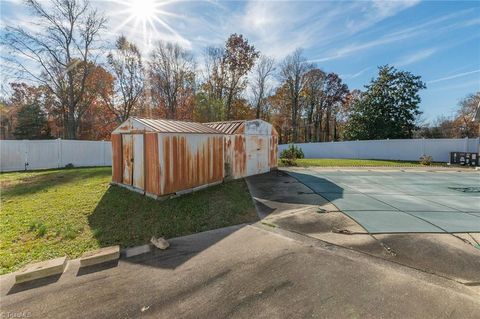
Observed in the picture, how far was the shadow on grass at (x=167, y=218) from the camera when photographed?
4.17 meters

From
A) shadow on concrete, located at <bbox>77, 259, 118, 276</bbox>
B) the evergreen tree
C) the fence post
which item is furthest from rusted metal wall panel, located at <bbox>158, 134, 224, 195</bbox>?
the evergreen tree

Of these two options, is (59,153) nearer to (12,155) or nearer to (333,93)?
(12,155)

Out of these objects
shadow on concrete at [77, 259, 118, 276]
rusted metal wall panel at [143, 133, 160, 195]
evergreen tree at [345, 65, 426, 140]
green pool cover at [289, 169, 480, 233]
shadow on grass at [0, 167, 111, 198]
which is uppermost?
evergreen tree at [345, 65, 426, 140]

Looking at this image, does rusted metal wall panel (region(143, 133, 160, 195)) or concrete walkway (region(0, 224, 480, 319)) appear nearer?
concrete walkway (region(0, 224, 480, 319))

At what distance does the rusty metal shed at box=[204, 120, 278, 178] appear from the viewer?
9266 mm

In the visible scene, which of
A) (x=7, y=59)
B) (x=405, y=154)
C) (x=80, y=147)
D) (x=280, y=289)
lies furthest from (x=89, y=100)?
(x=405, y=154)

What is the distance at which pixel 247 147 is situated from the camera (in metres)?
10.2

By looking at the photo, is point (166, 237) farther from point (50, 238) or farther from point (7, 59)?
point (7, 59)

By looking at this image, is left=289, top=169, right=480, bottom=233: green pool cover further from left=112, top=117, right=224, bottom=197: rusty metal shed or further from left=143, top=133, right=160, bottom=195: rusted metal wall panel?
left=143, top=133, right=160, bottom=195: rusted metal wall panel

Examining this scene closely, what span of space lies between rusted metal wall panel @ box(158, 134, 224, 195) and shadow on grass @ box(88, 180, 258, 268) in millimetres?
439

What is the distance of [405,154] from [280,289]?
2051cm

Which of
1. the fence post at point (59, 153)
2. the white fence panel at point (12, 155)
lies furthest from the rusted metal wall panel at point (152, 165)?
the white fence panel at point (12, 155)

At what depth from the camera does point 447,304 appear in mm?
2465

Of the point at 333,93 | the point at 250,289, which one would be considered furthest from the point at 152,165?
the point at 333,93
